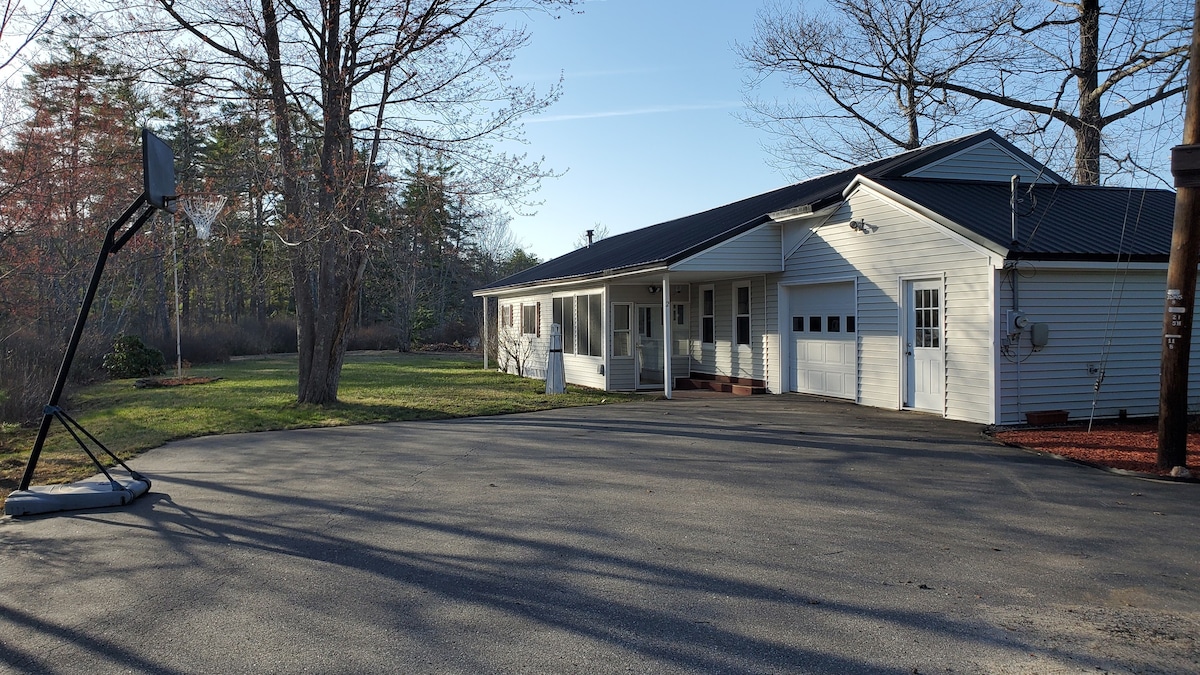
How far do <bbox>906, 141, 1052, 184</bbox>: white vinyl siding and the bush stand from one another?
74.2 ft

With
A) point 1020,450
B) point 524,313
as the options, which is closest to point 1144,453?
point 1020,450

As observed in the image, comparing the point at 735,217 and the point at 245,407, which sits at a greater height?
the point at 735,217

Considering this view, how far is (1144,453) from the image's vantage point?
9.31 meters

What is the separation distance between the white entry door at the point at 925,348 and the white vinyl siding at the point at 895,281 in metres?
0.15

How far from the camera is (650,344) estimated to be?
19297 mm

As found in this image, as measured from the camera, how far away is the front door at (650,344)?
62.4 ft

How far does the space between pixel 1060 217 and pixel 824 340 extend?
4.49 m

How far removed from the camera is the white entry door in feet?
41.0

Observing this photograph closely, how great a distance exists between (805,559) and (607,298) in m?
12.5

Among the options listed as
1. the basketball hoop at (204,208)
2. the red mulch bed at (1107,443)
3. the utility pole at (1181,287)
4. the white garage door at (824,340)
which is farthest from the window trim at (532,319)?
the utility pole at (1181,287)

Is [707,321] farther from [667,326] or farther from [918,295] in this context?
[918,295]

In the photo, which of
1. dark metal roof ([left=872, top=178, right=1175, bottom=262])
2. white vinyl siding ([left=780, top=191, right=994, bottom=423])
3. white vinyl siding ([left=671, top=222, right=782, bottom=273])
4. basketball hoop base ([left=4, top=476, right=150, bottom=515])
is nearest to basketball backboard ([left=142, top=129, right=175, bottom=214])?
basketball hoop base ([left=4, top=476, right=150, bottom=515])

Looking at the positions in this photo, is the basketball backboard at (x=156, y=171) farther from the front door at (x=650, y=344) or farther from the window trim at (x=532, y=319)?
the window trim at (x=532, y=319)

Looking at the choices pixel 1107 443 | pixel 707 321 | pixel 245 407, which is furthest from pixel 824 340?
pixel 245 407
